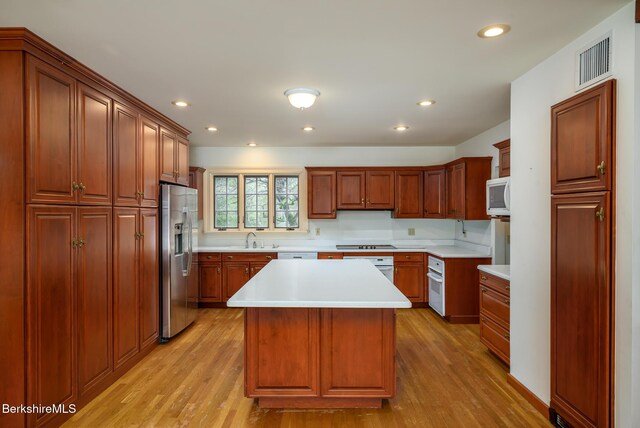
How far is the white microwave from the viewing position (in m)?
2.91

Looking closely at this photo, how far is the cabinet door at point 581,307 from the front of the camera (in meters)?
1.80

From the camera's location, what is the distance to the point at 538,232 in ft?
7.84

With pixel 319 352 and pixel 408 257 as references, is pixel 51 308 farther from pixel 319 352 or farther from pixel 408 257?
pixel 408 257

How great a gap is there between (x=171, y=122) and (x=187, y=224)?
1.21 metres

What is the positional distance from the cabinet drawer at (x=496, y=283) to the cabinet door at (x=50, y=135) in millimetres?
3469

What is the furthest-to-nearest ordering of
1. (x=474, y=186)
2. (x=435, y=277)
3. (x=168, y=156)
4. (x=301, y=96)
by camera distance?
(x=435, y=277) < (x=474, y=186) < (x=168, y=156) < (x=301, y=96)

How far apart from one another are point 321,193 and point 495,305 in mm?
2908

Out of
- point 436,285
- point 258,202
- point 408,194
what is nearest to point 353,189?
point 408,194

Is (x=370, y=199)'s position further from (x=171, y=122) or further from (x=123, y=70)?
(x=123, y=70)

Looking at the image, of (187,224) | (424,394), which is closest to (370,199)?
(187,224)

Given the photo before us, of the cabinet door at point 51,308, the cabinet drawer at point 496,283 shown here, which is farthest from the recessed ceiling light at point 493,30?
the cabinet door at point 51,308

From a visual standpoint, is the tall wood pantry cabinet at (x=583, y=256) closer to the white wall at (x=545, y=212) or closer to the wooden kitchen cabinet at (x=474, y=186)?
the white wall at (x=545, y=212)

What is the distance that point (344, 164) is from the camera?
18.0 feet

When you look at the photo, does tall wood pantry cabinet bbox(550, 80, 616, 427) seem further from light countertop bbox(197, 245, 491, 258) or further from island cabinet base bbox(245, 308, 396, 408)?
light countertop bbox(197, 245, 491, 258)
